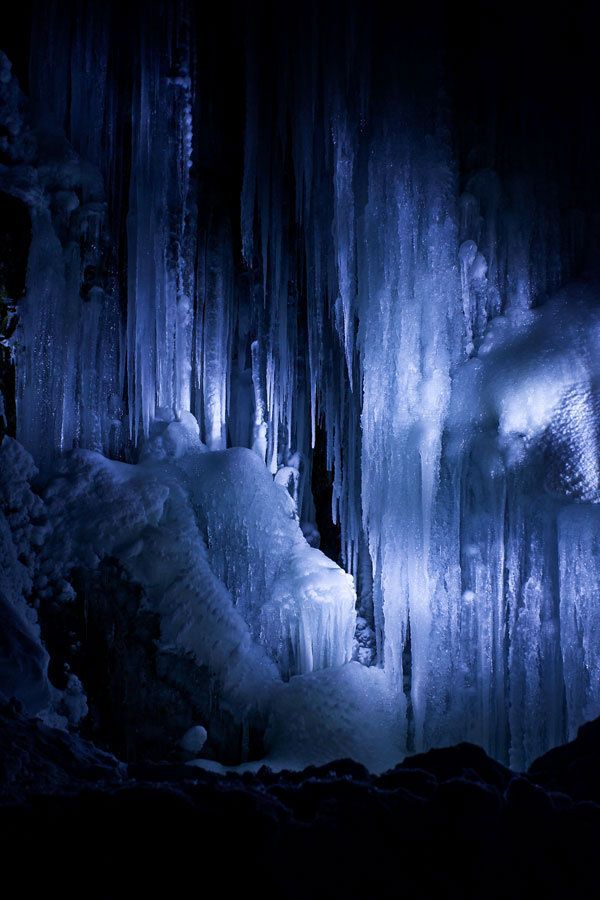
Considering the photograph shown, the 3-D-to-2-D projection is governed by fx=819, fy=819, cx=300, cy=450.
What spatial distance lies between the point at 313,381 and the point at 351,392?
1.27 ft

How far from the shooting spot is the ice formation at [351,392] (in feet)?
20.1

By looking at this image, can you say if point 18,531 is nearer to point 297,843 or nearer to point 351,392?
point 351,392

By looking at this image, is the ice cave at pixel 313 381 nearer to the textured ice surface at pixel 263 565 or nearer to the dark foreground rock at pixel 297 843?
the textured ice surface at pixel 263 565

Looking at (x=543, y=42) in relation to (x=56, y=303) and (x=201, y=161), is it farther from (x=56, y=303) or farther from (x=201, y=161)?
(x=56, y=303)

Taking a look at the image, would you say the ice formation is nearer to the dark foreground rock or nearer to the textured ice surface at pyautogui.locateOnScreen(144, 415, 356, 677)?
the textured ice surface at pyautogui.locateOnScreen(144, 415, 356, 677)

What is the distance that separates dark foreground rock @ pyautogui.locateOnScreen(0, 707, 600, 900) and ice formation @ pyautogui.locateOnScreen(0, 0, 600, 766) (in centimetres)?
320

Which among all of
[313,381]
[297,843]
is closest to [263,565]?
[313,381]

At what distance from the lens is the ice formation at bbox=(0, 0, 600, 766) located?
242 inches

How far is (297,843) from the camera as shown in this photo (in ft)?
8.16

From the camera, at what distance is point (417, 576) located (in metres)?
6.66

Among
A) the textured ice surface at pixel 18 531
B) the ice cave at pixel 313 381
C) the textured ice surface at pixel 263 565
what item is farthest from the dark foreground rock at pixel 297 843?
the textured ice surface at pixel 263 565

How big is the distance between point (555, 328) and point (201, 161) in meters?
4.05

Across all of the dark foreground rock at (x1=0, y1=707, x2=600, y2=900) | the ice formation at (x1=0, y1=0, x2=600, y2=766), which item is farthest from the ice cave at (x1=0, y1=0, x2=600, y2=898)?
the dark foreground rock at (x1=0, y1=707, x2=600, y2=900)

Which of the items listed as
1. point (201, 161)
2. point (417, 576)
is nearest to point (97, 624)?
point (417, 576)
